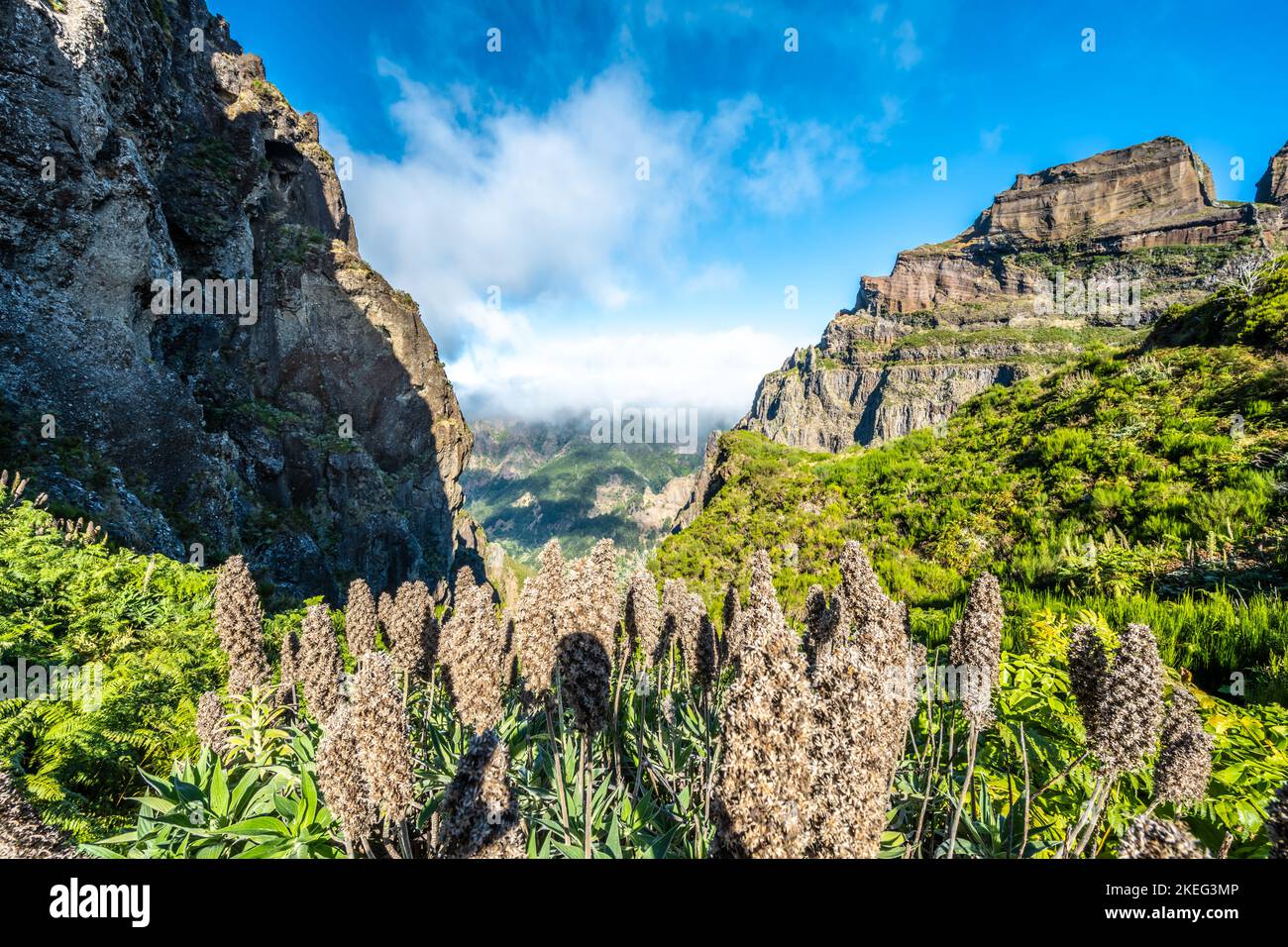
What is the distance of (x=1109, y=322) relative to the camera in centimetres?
12862

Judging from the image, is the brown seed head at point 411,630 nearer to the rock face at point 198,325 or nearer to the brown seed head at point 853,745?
the brown seed head at point 853,745

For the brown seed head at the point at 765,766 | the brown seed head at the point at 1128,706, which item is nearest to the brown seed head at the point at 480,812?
the brown seed head at the point at 765,766

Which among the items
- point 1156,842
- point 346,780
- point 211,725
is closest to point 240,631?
point 211,725

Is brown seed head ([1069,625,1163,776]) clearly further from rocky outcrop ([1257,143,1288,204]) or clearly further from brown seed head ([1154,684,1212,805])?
rocky outcrop ([1257,143,1288,204])

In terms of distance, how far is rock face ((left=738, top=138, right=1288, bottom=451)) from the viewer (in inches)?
4966

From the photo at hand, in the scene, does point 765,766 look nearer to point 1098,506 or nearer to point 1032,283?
point 1098,506

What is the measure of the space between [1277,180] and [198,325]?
247227mm

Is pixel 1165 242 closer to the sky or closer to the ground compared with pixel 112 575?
closer to the sky

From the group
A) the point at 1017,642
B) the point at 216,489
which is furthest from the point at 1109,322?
the point at 216,489

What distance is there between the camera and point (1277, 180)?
136 metres

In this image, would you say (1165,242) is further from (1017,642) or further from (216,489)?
(216,489)

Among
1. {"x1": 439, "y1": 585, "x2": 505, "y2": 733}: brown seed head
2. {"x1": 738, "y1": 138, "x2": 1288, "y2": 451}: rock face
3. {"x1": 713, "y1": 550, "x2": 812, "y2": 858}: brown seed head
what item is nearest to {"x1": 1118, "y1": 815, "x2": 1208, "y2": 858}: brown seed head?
{"x1": 713, "y1": 550, "x2": 812, "y2": 858}: brown seed head

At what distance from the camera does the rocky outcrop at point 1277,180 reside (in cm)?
13375
